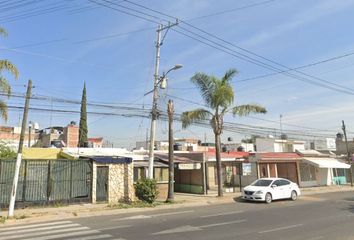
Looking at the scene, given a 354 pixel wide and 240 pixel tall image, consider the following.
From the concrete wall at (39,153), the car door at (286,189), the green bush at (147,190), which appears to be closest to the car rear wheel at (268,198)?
the car door at (286,189)

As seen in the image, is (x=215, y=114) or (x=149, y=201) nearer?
(x=149, y=201)

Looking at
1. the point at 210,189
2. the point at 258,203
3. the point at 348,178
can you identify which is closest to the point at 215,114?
the point at 258,203

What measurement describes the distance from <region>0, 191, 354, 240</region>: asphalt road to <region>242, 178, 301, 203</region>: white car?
237 inches

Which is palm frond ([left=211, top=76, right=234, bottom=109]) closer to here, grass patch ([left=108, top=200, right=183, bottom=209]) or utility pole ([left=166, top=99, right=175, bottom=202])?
utility pole ([left=166, top=99, right=175, bottom=202])

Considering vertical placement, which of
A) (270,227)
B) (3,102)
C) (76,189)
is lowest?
(270,227)

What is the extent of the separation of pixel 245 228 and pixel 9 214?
1071 centimetres

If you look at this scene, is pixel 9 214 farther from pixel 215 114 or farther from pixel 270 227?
pixel 215 114

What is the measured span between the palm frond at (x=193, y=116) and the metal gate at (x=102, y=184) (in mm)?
7139

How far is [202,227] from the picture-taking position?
1483 cm

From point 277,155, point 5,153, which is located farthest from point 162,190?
point 277,155

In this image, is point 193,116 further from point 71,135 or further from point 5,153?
point 71,135

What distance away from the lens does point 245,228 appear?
14.6 m

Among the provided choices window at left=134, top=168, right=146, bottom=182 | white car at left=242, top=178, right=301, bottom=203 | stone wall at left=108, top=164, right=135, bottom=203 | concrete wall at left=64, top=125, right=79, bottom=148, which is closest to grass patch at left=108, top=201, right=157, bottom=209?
stone wall at left=108, top=164, right=135, bottom=203

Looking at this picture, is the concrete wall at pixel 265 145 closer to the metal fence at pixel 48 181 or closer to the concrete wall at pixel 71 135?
the concrete wall at pixel 71 135
